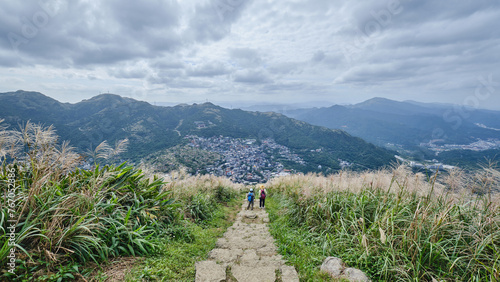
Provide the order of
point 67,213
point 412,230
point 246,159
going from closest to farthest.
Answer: point 67,213, point 412,230, point 246,159

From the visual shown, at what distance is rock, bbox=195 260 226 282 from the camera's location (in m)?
3.20

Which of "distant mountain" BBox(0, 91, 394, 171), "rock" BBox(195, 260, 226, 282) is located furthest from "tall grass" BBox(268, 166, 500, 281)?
"distant mountain" BBox(0, 91, 394, 171)

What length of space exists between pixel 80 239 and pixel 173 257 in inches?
59.6

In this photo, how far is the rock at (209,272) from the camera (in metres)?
3.20

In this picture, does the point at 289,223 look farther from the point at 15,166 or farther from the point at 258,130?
the point at 258,130

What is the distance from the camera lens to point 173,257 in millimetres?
3727

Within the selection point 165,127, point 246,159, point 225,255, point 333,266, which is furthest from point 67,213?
point 165,127

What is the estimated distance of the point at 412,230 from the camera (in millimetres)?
3527

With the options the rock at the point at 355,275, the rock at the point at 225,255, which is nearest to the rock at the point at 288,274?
the rock at the point at 355,275

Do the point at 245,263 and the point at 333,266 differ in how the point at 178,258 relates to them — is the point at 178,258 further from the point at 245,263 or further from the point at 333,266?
the point at 333,266

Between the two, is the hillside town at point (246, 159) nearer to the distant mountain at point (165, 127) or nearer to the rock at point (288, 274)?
the distant mountain at point (165, 127)

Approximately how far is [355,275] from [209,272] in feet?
8.03

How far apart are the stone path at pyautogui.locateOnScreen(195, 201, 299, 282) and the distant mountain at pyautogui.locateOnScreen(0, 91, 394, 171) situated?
221ft

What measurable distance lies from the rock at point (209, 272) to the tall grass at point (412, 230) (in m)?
1.44
